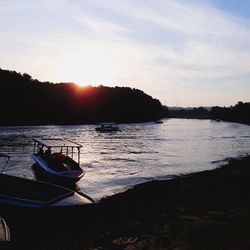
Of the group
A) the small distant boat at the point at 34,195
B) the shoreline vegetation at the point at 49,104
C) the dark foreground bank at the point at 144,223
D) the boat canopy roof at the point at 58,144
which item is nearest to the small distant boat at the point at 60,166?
the boat canopy roof at the point at 58,144

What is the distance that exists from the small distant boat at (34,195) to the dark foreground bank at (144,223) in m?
0.53

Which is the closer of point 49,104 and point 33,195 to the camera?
point 33,195

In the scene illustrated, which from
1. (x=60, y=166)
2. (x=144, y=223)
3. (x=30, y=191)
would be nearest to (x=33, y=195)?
(x=30, y=191)

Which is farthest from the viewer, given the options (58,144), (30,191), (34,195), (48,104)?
(48,104)

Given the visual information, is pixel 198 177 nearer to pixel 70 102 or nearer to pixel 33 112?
pixel 33 112

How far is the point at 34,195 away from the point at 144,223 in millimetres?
7450

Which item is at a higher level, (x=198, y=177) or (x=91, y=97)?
(x=91, y=97)

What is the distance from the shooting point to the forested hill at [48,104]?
139m

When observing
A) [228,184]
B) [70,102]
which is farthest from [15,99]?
[228,184]

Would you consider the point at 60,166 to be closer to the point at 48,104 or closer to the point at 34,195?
the point at 34,195

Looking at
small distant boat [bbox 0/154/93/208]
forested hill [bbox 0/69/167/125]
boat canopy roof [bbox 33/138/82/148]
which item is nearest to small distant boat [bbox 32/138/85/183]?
boat canopy roof [bbox 33/138/82/148]

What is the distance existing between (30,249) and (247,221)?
12.4 meters

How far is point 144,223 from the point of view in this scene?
2266cm

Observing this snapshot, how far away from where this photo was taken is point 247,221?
871 inches
